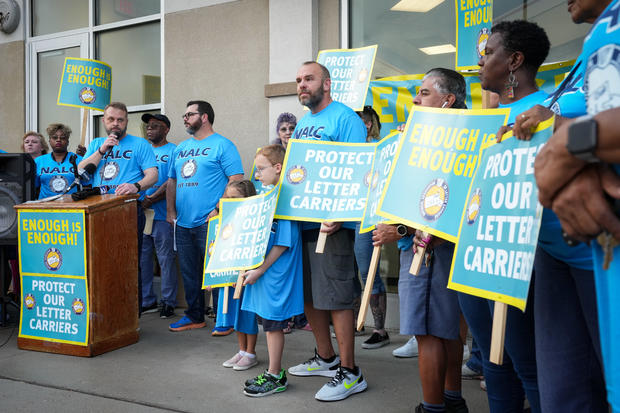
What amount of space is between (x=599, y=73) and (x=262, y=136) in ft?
17.1

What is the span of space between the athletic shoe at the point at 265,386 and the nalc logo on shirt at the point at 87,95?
423 centimetres

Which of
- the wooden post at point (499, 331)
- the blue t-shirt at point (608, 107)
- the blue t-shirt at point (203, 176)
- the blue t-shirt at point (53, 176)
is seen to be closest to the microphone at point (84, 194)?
the blue t-shirt at point (203, 176)

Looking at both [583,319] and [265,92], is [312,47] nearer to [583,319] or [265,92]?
[265,92]

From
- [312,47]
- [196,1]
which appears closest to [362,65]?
[312,47]

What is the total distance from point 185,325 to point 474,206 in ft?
13.4

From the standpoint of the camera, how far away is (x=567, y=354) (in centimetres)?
174

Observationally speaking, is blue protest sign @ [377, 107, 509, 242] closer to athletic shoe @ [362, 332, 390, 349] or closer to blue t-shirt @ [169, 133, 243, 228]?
athletic shoe @ [362, 332, 390, 349]

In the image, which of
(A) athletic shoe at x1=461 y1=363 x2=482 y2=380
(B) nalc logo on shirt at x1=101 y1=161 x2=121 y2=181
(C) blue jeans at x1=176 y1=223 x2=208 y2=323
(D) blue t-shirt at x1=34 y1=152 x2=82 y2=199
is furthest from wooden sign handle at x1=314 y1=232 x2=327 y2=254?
(D) blue t-shirt at x1=34 y1=152 x2=82 y2=199

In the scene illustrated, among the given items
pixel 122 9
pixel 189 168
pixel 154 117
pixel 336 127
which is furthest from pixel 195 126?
pixel 122 9

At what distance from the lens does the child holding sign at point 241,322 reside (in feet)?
13.1

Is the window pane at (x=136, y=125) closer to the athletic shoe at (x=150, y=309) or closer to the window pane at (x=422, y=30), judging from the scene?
the athletic shoe at (x=150, y=309)

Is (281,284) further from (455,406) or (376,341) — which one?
(376,341)

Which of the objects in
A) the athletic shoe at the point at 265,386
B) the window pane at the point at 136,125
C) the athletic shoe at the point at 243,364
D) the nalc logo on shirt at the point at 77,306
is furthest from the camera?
the window pane at the point at 136,125

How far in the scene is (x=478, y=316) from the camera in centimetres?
235
